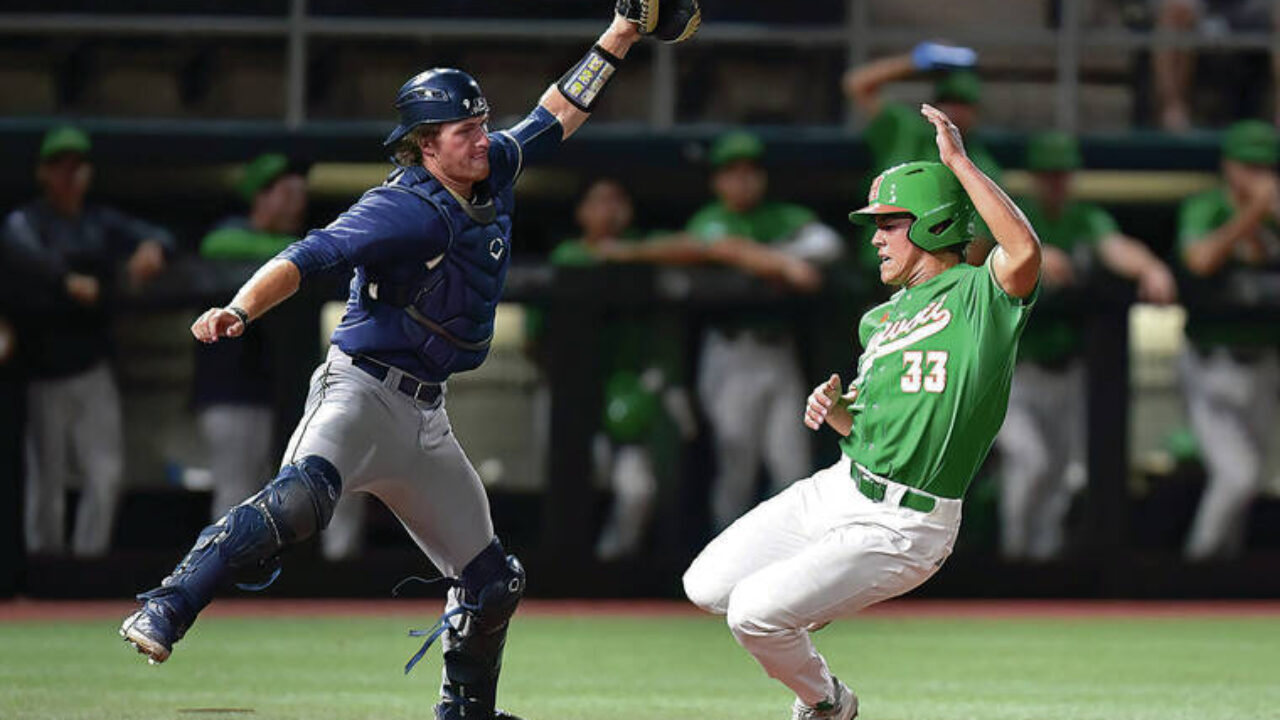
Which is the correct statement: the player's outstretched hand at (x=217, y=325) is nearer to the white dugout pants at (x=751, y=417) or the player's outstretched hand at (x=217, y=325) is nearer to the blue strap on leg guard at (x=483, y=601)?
the blue strap on leg guard at (x=483, y=601)

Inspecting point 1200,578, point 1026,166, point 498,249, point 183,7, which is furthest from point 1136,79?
point 498,249

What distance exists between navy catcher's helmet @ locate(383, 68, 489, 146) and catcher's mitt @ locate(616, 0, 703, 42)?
699mm

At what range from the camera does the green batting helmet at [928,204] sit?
516 cm

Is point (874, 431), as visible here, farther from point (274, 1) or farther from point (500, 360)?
point (274, 1)

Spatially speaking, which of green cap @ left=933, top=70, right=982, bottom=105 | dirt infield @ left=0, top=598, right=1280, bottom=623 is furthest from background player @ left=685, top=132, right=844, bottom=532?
green cap @ left=933, top=70, right=982, bottom=105

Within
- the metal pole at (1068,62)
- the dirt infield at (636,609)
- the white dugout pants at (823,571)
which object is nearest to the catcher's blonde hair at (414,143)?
the white dugout pants at (823,571)

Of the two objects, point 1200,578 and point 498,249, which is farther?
point 1200,578

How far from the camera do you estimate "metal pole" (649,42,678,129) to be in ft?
37.7

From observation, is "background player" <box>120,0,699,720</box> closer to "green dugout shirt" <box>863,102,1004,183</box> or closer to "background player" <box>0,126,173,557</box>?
"background player" <box>0,126,173,557</box>

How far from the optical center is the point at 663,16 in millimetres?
6008

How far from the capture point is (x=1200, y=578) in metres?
9.80

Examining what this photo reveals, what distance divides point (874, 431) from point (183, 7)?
8028mm

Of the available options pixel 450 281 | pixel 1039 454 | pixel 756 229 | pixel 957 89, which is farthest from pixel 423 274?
pixel 1039 454

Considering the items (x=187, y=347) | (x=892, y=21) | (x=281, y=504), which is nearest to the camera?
(x=281, y=504)
